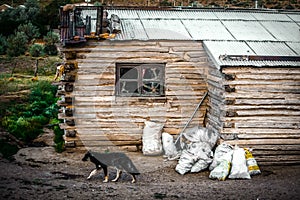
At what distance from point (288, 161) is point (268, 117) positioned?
1244mm

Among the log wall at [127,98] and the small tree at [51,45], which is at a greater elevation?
the log wall at [127,98]

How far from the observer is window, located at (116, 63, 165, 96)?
11.1 m

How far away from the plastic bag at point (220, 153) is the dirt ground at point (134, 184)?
→ 26cm

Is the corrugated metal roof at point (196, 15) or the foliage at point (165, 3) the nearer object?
the corrugated metal roof at point (196, 15)

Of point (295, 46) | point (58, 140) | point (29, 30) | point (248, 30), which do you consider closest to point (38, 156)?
point (58, 140)

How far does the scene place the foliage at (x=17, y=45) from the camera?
28.1 m

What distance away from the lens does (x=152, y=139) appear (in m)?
10.9

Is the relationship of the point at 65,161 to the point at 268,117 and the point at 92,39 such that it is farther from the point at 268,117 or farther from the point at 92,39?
the point at 268,117

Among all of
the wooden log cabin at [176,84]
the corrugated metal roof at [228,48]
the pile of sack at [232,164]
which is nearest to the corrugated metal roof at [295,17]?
the wooden log cabin at [176,84]

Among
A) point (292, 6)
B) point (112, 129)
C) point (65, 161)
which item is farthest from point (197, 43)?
point (292, 6)

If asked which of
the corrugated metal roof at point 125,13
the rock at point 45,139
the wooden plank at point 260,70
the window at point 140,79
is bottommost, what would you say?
the rock at point 45,139

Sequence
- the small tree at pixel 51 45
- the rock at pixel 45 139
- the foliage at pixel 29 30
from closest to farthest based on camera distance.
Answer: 1. the rock at pixel 45 139
2. the small tree at pixel 51 45
3. the foliage at pixel 29 30

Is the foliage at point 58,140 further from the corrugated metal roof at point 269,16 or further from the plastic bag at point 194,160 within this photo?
the corrugated metal roof at point 269,16

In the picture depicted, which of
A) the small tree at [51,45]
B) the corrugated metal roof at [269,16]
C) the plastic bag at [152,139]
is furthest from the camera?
the small tree at [51,45]
